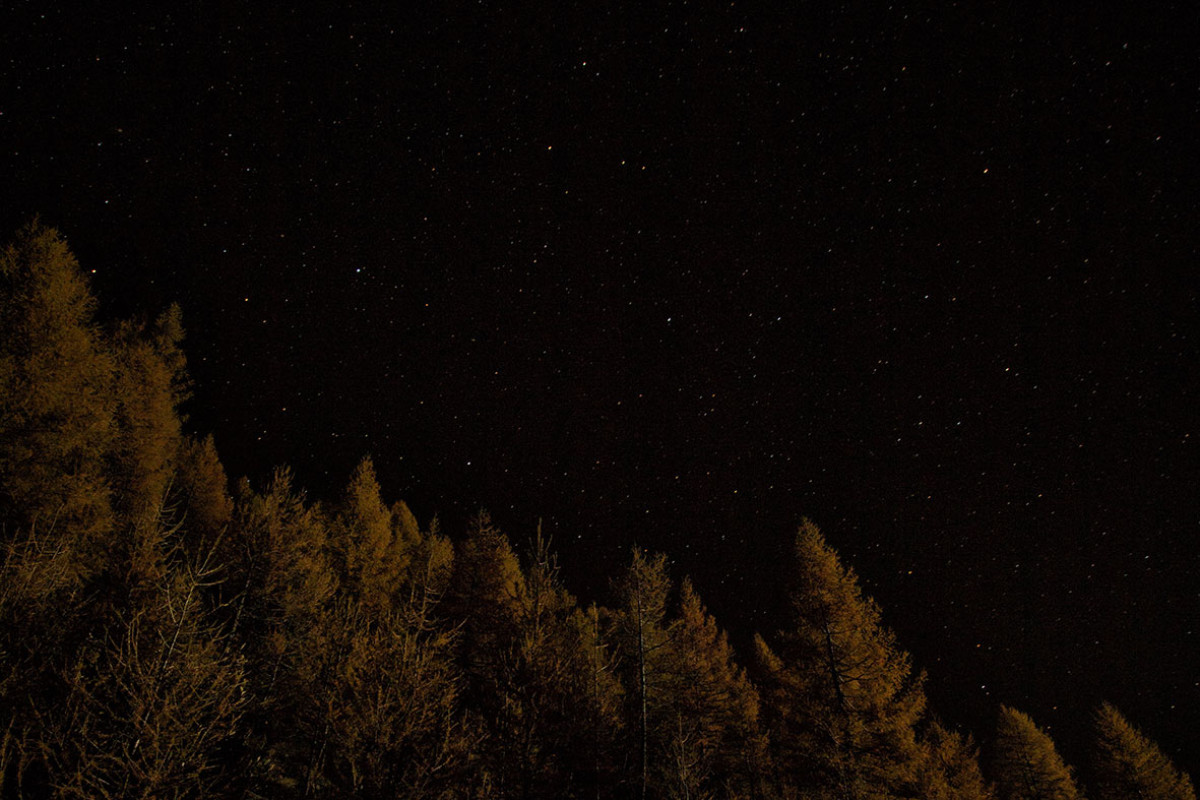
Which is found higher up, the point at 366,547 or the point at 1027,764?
the point at 366,547

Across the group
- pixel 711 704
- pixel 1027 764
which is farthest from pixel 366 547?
pixel 1027 764

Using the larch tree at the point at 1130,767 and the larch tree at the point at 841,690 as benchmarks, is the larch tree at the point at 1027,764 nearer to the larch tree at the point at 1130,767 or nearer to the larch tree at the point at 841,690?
the larch tree at the point at 1130,767

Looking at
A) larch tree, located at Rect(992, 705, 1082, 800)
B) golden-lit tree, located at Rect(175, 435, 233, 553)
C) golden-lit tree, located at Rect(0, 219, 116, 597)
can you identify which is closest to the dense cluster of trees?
golden-lit tree, located at Rect(0, 219, 116, 597)

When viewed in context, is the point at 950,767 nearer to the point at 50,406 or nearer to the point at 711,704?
the point at 711,704

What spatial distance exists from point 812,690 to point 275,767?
13.4m

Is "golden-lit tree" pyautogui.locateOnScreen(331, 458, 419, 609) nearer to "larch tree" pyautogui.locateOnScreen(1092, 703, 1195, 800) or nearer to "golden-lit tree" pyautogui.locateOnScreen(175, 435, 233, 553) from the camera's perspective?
"golden-lit tree" pyautogui.locateOnScreen(175, 435, 233, 553)

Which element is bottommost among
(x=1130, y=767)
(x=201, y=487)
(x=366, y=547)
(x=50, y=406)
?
(x=1130, y=767)

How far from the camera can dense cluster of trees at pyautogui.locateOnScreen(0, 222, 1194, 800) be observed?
6402 millimetres

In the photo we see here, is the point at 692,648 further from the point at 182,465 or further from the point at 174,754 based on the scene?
the point at 182,465

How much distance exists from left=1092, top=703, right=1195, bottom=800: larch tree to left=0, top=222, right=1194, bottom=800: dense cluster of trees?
371 inches

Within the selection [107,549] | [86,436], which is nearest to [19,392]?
[86,436]

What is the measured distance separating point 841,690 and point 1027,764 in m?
18.7

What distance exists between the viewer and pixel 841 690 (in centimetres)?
1277

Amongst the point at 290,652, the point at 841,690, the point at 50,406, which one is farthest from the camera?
the point at 841,690
